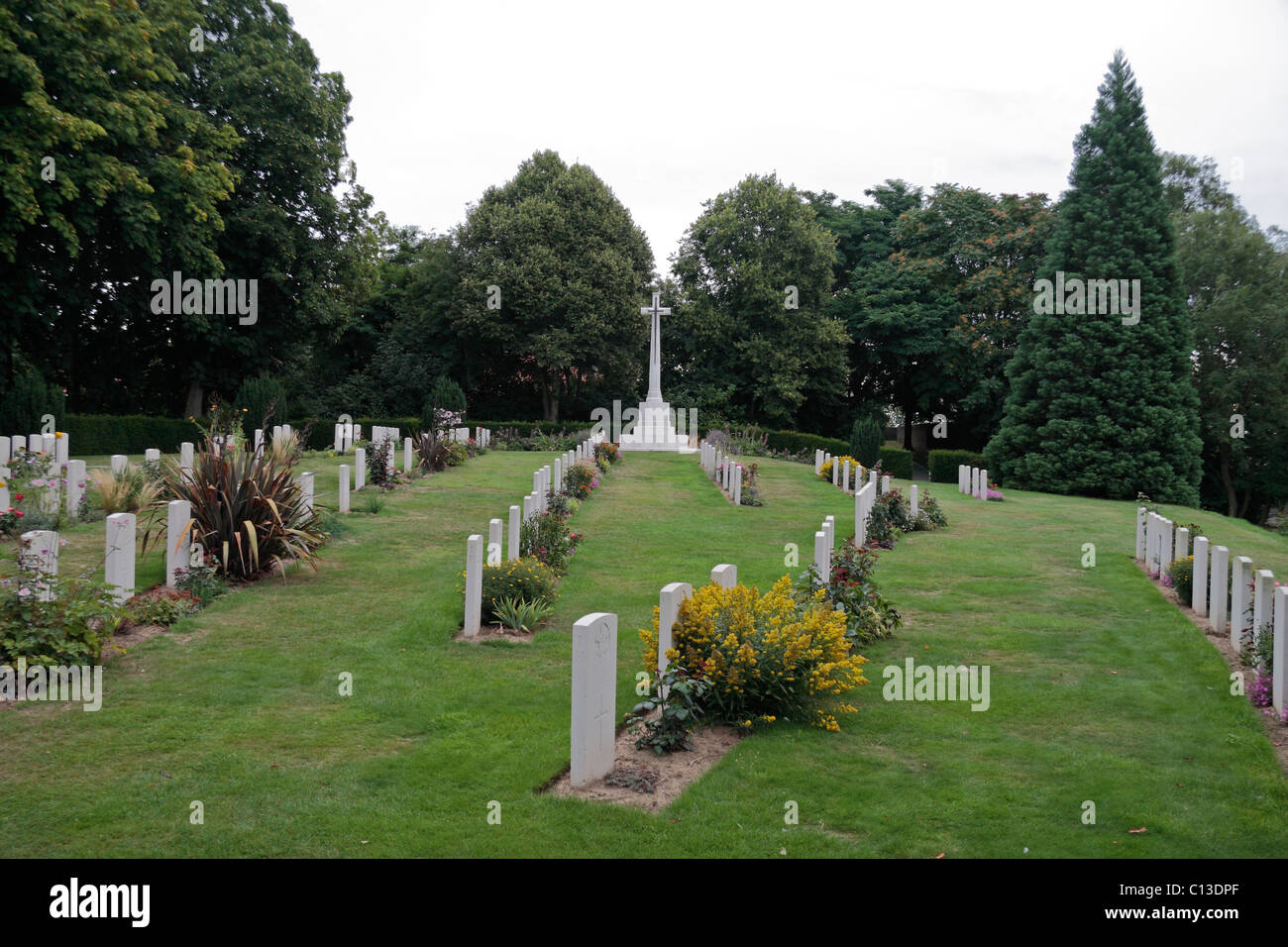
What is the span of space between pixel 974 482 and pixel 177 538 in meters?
20.7

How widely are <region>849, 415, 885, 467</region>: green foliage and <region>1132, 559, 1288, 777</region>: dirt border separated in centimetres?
1657

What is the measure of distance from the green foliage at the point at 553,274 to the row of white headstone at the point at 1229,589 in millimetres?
29435

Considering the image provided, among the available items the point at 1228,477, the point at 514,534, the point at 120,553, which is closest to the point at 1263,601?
the point at 514,534

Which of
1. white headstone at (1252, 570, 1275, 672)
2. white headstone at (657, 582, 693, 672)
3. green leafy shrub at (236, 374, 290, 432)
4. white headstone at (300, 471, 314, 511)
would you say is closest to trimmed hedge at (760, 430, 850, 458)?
green leafy shrub at (236, 374, 290, 432)

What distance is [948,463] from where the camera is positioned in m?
32.4

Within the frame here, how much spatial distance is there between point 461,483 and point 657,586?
10.8 m

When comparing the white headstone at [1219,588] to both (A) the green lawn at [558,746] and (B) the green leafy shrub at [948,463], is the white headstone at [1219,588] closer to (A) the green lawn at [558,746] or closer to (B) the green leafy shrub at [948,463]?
(A) the green lawn at [558,746]

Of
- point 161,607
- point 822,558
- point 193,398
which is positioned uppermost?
point 193,398

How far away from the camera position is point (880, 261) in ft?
150

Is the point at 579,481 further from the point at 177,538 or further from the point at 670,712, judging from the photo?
the point at 670,712

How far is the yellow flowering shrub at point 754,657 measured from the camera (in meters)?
6.95

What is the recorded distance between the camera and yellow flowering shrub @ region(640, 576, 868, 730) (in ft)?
22.8
